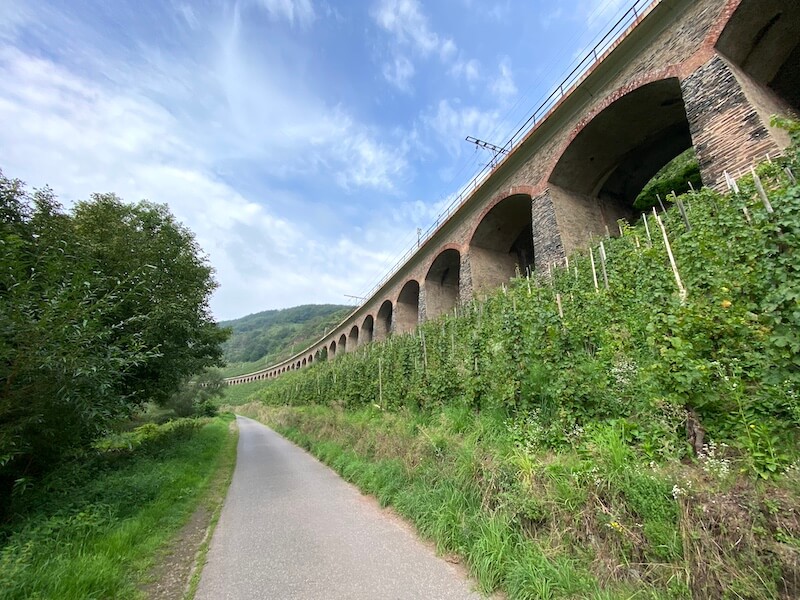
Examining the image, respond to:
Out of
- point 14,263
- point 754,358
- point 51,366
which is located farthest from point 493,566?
point 14,263

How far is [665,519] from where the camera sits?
2.19 m

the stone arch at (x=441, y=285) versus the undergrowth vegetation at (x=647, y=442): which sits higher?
the stone arch at (x=441, y=285)

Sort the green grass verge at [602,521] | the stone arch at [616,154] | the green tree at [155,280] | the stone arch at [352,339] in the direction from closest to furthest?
the green grass verge at [602,521], the green tree at [155,280], the stone arch at [616,154], the stone arch at [352,339]

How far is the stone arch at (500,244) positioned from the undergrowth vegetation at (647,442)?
31.2ft

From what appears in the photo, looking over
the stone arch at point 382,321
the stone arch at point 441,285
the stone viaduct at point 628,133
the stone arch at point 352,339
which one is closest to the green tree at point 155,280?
the stone viaduct at point 628,133

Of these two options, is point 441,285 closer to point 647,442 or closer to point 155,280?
point 155,280

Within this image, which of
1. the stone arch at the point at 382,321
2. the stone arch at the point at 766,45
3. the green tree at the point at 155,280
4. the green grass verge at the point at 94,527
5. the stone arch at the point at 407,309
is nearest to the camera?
the green grass verge at the point at 94,527

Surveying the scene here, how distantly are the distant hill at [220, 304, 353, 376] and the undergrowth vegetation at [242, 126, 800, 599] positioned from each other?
Result: 74243 mm

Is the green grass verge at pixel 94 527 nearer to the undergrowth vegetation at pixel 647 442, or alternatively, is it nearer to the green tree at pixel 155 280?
the green tree at pixel 155 280

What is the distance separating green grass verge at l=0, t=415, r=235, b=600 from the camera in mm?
2757

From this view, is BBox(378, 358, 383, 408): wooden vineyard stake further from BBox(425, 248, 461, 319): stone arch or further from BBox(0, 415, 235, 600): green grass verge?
BBox(425, 248, 461, 319): stone arch

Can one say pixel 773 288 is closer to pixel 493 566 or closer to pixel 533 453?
pixel 533 453

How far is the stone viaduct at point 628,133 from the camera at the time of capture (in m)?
7.24

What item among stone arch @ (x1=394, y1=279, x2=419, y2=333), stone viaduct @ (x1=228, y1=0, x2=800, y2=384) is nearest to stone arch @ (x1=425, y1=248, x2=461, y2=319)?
stone viaduct @ (x1=228, y1=0, x2=800, y2=384)
